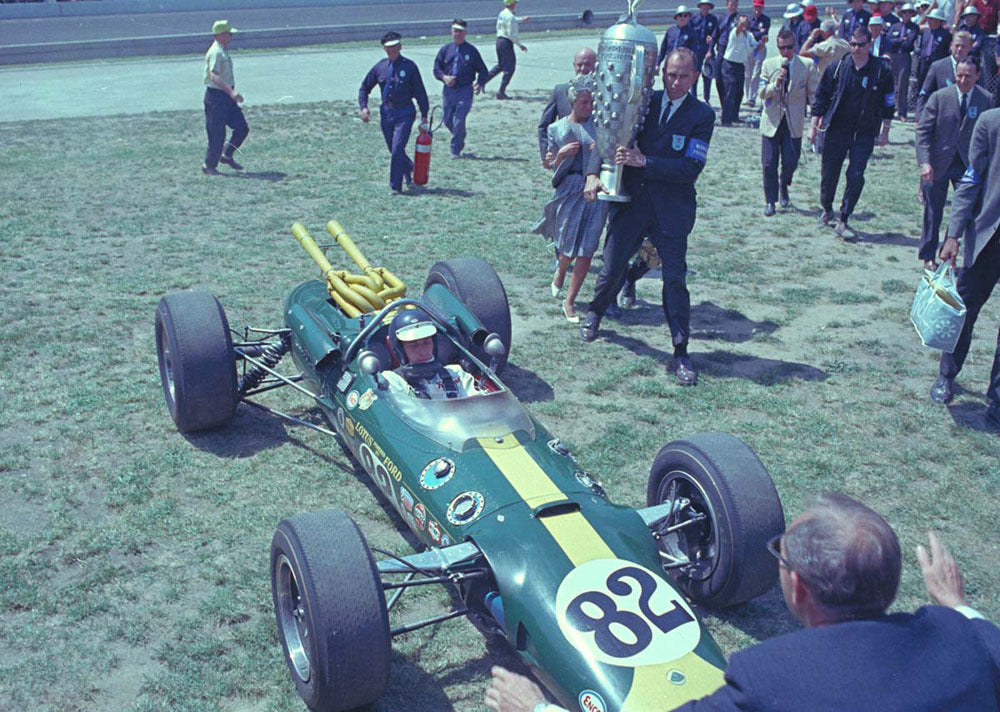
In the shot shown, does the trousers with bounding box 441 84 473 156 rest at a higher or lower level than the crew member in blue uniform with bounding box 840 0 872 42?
lower

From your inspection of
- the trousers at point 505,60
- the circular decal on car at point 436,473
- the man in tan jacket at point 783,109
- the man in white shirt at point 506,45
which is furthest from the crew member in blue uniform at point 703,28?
the circular decal on car at point 436,473

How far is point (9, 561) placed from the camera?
17.6 ft

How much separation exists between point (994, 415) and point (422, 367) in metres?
4.16

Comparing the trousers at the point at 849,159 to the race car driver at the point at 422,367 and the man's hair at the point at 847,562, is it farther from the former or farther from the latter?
the man's hair at the point at 847,562

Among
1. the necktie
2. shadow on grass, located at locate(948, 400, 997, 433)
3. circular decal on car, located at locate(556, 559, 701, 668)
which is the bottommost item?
shadow on grass, located at locate(948, 400, 997, 433)

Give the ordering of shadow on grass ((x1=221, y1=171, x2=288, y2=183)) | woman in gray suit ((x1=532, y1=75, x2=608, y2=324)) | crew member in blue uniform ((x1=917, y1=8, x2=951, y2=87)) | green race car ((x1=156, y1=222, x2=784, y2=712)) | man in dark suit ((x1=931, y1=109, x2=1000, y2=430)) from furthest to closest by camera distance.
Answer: crew member in blue uniform ((x1=917, y1=8, x2=951, y2=87)) < shadow on grass ((x1=221, y1=171, x2=288, y2=183)) < woman in gray suit ((x1=532, y1=75, x2=608, y2=324)) < man in dark suit ((x1=931, y1=109, x2=1000, y2=430)) < green race car ((x1=156, y1=222, x2=784, y2=712))

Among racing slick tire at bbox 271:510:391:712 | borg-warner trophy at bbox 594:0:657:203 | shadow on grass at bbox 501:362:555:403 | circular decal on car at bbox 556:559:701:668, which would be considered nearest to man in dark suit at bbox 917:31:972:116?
borg-warner trophy at bbox 594:0:657:203

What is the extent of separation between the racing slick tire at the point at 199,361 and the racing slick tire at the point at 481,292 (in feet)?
5.52

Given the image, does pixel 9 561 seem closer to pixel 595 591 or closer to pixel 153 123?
pixel 595 591

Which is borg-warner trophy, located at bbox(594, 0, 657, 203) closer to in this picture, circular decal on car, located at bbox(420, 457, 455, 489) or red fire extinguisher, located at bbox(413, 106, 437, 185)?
circular decal on car, located at bbox(420, 457, 455, 489)

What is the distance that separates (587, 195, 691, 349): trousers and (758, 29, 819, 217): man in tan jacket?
4934mm

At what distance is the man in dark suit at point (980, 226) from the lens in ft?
22.7

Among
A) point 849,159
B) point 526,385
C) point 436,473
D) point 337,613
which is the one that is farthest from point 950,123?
point 337,613

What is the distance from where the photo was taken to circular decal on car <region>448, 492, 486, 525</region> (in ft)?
15.4
